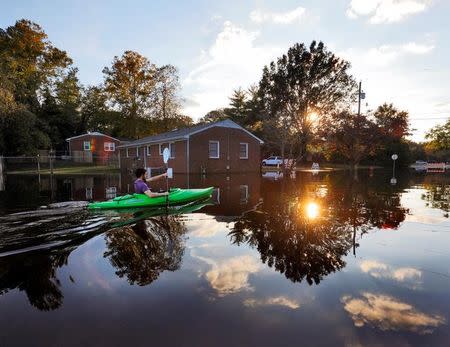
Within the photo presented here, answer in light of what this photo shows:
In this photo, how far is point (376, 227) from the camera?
7355mm

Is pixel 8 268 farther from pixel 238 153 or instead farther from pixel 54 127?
pixel 54 127

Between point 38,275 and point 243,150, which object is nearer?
point 38,275

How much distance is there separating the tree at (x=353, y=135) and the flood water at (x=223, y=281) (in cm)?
2492

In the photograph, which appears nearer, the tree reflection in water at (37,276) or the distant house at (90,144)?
the tree reflection in water at (37,276)

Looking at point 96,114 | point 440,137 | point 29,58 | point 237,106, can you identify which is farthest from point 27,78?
point 440,137

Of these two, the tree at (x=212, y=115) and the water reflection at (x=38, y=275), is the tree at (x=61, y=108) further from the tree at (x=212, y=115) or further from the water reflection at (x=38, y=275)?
the water reflection at (x=38, y=275)

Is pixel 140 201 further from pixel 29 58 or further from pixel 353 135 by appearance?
pixel 29 58

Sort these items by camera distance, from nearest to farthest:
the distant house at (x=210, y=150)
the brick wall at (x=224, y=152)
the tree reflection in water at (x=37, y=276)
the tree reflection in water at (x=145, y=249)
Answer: the tree reflection in water at (x=37, y=276) < the tree reflection in water at (x=145, y=249) < the distant house at (x=210, y=150) < the brick wall at (x=224, y=152)

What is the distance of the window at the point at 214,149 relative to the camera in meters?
26.9

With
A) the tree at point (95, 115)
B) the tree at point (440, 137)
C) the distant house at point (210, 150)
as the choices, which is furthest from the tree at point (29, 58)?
the tree at point (440, 137)

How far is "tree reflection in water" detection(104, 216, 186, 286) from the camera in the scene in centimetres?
459

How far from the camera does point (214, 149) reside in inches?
1069

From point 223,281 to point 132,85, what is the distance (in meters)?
48.2

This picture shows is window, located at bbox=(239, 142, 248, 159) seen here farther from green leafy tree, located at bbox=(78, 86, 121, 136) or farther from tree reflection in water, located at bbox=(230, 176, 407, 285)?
green leafy tree, located at bbox=(78, 86, 121, 136)
